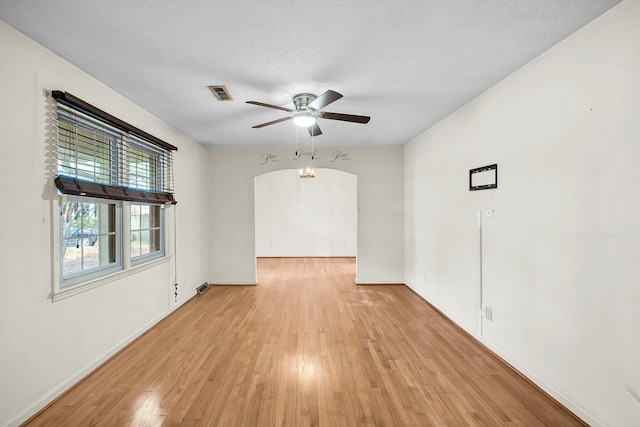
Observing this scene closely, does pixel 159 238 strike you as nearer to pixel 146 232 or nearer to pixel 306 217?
Result: pixel 146 232

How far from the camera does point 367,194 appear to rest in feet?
17.9

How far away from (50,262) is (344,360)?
2.59 m

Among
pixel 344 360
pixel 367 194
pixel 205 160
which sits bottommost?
pixel 344 360

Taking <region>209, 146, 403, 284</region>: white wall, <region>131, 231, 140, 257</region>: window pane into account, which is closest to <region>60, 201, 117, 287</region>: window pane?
<region>131, 231, 140, 257</region>: window pane

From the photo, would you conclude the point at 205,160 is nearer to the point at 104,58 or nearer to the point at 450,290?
the point at 104,58

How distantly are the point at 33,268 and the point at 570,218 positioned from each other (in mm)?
3867

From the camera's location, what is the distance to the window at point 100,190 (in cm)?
228

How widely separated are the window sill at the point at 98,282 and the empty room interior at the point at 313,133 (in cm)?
2

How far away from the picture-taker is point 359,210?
5480mm

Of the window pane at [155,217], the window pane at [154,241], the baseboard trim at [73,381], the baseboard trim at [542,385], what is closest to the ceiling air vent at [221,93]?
the window pane at [155,217]

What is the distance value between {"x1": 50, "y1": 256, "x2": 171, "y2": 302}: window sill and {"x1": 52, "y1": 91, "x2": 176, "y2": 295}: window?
36 mm

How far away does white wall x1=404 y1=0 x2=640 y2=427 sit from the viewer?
1.65 metres

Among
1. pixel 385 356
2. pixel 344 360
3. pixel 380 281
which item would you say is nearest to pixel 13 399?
pixel 344 360

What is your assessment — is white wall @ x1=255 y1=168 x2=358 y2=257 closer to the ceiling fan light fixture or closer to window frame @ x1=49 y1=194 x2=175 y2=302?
window frame @ x1=49 y1=194 x2=175 y2=302
